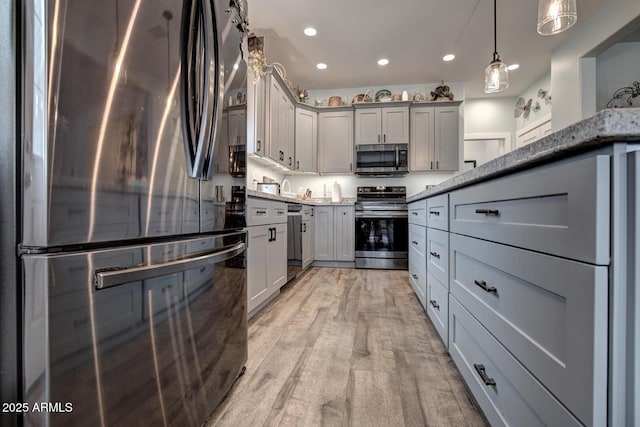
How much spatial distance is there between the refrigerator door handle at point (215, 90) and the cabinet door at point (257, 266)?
891 mm

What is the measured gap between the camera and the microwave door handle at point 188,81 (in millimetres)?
850

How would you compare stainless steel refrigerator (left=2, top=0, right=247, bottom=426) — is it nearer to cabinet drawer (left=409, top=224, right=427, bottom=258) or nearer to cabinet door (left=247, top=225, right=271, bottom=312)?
cabinet door (left=247, top=225, right=271, bottom=312)

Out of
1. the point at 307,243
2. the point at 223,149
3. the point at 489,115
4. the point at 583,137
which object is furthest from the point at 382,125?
the point at 583,137

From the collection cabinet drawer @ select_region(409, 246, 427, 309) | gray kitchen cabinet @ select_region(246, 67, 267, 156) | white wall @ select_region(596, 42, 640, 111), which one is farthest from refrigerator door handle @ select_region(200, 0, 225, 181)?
white wall @ select_region(596, 42, 640, 111)

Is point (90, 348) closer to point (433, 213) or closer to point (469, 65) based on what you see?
point (433, 213)

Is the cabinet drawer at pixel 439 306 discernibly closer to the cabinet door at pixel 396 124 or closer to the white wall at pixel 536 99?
the cabinet door at pixel 396 124

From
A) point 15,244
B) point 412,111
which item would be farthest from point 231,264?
point 412,111

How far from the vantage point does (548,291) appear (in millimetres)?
628

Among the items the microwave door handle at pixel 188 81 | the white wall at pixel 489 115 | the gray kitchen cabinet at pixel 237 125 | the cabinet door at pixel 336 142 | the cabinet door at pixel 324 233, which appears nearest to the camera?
the microwave door handle at pixel 188 81

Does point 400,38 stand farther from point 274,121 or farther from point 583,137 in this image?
point 583,137

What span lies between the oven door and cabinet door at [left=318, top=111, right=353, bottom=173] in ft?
3.18

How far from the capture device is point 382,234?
3.93m

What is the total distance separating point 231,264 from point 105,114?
2.36 feet

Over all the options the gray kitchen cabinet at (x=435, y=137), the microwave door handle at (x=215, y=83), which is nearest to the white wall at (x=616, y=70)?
the gray kitchen cabinet at (x=435, y=137)
